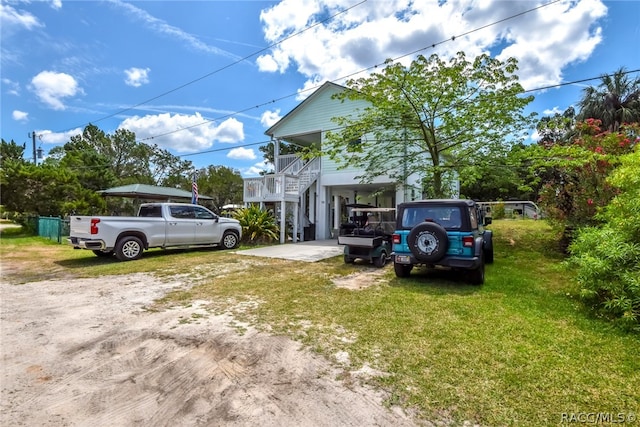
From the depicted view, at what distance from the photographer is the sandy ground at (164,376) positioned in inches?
95.6

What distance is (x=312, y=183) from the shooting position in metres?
15.7

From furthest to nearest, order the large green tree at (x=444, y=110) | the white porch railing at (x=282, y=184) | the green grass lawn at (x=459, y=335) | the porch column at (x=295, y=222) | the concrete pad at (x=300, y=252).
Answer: the porch column at (x=295, y=222)
the white porch railing at (x=282, y=184)
the concrete pad at (x=300, y=252)
the large green tree at (x=444, y=110)
the green grass lawn at (x=459, y=335)

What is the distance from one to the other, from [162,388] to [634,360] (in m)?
4.44

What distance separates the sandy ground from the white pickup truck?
14.7ft

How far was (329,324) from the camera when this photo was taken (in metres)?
4.36

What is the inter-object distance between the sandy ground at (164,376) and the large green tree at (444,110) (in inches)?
316

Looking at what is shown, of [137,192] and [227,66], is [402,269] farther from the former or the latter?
[137,192]

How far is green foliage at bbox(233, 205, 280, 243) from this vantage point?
13.7 meters

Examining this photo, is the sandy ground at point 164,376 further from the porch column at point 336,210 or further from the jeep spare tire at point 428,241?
the porch column at point 336,210

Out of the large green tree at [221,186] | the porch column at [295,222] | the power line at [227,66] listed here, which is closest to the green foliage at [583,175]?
the power line at [227,66]

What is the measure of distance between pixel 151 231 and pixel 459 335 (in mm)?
9137

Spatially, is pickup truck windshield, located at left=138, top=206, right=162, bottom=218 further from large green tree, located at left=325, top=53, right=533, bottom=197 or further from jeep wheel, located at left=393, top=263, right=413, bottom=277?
jeep wheel, located at left=393, top=263, right=413, bottom=277

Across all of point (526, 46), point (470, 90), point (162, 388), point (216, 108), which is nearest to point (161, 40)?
point (216, 108)

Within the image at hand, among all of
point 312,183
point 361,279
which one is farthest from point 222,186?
point 361,279
